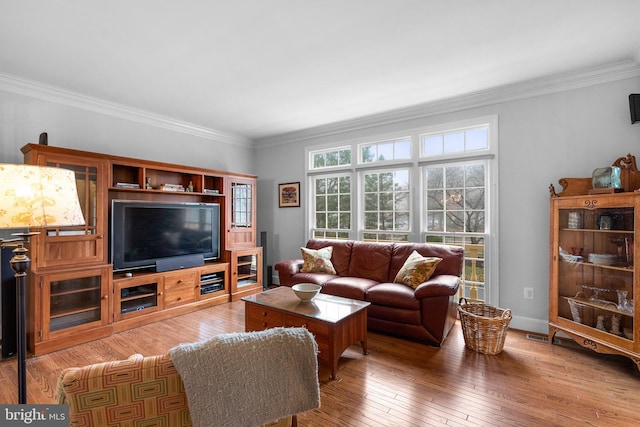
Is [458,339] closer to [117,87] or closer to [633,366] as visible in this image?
[633,366]

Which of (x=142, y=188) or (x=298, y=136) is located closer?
(x=142, y=188)

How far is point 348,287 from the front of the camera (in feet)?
10.8

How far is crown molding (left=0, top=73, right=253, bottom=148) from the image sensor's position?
3008 millimetres

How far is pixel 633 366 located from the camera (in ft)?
8.07

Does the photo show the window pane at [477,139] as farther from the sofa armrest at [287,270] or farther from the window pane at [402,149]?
the sofa armrest at [287,270]

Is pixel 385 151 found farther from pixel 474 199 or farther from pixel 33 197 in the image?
pixel 33 197

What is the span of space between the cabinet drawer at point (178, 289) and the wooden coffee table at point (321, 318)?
4.73 ft

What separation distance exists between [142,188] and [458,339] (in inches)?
153

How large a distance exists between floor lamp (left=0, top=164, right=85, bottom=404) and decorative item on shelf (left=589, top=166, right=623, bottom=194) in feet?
12.1

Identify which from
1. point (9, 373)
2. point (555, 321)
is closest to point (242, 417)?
point (9, 373)

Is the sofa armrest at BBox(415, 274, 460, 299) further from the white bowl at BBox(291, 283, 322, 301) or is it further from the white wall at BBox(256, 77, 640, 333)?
the white bowl at BBox(291, 283, 322, 301)

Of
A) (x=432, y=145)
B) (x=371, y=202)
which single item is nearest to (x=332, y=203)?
(x=371, y=202)

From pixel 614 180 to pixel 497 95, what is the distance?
1395mm

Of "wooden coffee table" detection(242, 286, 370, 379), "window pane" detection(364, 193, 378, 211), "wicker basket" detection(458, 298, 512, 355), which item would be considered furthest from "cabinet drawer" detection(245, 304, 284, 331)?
"window pane" detection(364, 193, 378, 211)
